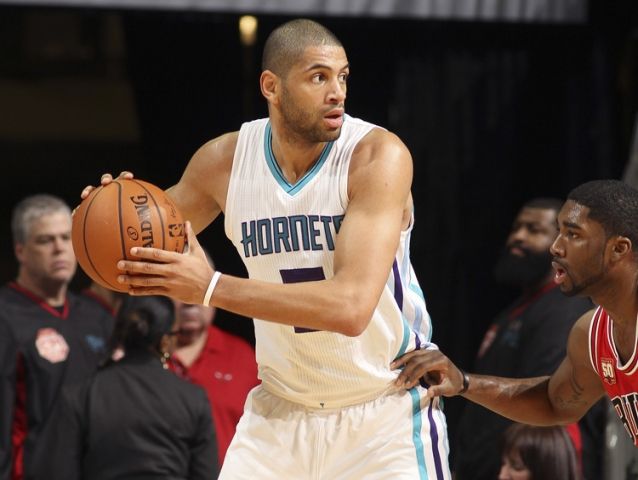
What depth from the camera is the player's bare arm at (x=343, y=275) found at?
11.5ft

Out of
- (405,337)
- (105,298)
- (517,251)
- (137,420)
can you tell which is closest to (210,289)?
(405,337)

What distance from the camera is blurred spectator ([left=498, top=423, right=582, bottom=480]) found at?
17.4 ft

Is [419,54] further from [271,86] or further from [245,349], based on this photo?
[271,86]

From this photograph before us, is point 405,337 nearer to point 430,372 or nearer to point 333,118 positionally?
point 430,372

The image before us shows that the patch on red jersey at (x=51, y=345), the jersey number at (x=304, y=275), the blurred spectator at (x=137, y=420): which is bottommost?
the blurred spectator at (x=137, y=420)

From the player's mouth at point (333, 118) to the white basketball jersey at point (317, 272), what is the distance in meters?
0.10

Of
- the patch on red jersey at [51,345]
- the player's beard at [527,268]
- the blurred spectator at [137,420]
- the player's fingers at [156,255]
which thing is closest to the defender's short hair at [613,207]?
the player's fingers at [156,255]

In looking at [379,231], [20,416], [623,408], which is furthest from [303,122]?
[20,416]

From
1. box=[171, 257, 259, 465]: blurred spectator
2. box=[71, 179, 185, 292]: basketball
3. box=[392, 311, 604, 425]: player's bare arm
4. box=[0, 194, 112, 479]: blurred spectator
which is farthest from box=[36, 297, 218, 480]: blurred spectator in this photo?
box=[71, 179, 185, 292]: basketball

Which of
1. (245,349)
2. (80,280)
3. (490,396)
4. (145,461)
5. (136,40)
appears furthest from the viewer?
(80,280)

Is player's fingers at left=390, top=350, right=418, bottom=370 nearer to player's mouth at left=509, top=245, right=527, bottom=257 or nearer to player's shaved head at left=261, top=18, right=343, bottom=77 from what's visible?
player's shaved head at left=261, top=18, right=343, bottom=77

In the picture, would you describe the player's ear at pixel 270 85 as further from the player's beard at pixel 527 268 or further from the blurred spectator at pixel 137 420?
the player's beard at pixel 527 268

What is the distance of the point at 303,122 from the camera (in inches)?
159

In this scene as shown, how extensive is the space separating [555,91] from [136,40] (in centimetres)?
256
